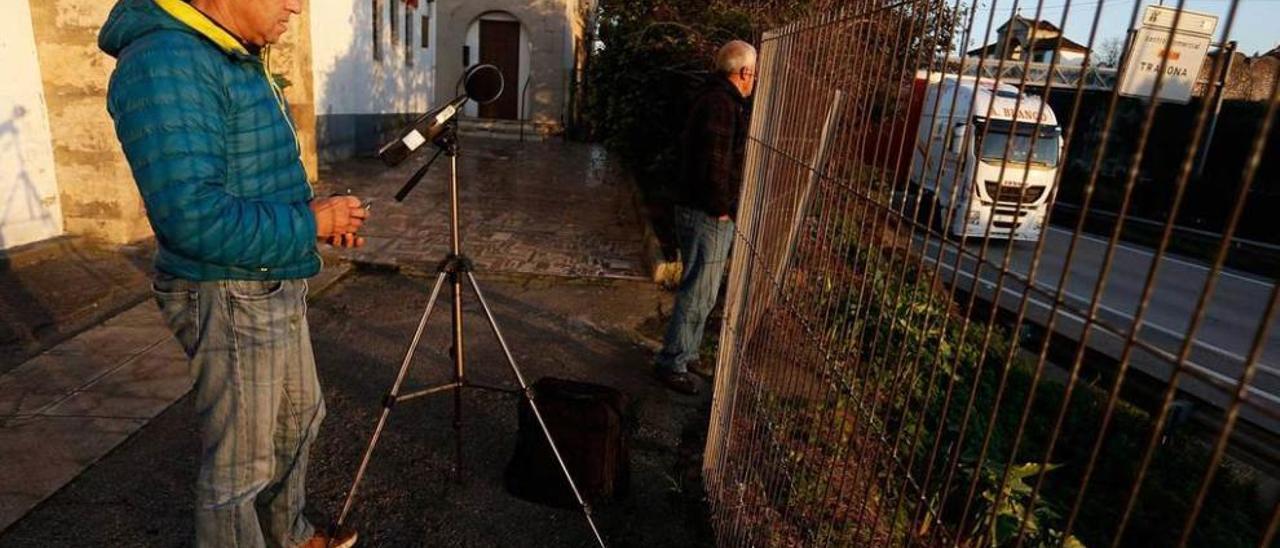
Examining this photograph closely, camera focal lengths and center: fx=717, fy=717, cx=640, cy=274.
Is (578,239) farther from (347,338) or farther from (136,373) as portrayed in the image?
(136,373)

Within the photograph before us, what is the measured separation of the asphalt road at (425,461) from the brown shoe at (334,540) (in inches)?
4.5

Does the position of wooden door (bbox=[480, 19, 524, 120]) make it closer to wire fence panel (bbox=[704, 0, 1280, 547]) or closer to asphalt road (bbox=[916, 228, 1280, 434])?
asphalt road (bbox=[916, 228, 1280, 434])

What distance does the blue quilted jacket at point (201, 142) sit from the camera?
1.62 meters

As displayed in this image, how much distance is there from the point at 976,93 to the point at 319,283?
17.7 ft

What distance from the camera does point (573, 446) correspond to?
3020 millimetres

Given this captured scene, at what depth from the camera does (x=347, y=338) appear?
4.82 meters

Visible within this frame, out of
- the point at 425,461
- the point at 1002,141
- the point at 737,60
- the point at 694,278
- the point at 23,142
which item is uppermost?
the point at 737,60

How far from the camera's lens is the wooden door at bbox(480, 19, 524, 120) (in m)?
20.4

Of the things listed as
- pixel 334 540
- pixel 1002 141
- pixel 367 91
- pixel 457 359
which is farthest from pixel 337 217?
pixel 367 91

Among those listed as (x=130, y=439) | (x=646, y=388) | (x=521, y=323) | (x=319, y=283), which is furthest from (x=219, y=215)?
(x=319, y=283)

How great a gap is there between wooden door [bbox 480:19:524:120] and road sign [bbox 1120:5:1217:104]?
20.4 meters

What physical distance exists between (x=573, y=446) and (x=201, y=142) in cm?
186

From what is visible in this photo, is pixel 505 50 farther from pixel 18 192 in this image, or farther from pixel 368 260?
pixel 18 192

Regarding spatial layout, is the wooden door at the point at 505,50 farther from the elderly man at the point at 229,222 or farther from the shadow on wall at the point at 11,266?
the elderly man at the point at 229,222
